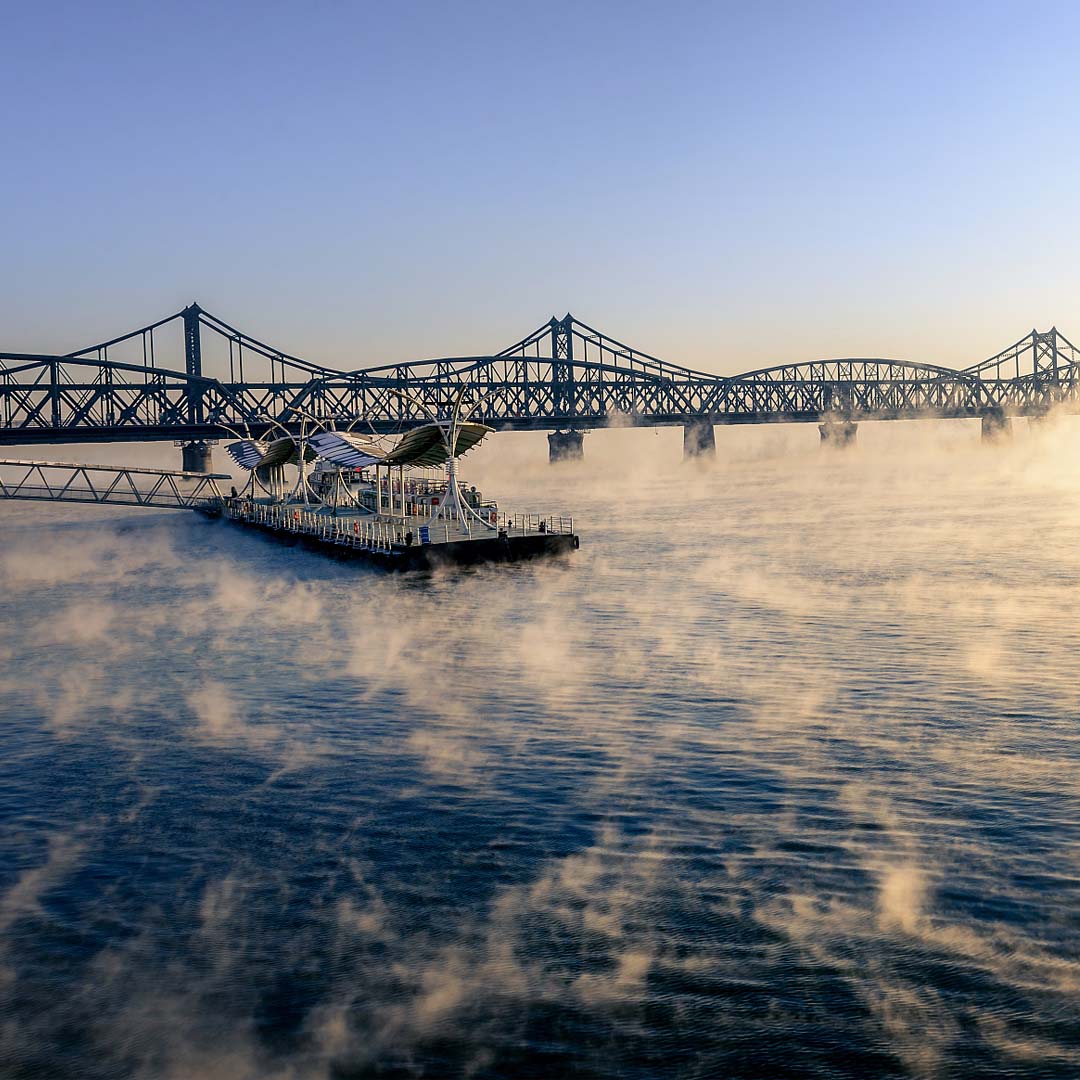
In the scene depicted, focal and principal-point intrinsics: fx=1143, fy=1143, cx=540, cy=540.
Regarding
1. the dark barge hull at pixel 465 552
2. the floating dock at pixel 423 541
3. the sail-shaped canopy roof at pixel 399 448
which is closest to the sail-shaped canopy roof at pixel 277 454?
the sail-shaped canopy roof at pixel 399 448

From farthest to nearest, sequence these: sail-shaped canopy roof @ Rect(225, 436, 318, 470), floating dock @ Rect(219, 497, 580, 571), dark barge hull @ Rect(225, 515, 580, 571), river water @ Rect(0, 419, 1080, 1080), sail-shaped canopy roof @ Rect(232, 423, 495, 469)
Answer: sail-shaped canopy roof @ Rect(225, 436, 318, 470)
sail-shaped canopy roof @ Rect(232, 423, 495, 469)
floating dock @ Rect(219, 497, 580, 571)
dark barge hull @ Rect(225, 515, 580, 571)
river water @ Rect(0, 419, 1080, 1080)

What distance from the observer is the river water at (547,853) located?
53.1 feet

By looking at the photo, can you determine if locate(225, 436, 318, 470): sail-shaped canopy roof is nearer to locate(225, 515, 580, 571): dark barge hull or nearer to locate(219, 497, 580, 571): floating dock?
locate(219, 497, 580, 571): floating dock

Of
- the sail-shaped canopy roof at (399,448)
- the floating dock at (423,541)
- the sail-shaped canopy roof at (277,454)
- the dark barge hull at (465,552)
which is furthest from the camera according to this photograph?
the sail-shaped canopy roof at (277,454)

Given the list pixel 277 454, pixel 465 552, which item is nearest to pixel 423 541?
pixel 465 552

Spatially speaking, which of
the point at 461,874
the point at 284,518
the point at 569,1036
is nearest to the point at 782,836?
the point at 461,874

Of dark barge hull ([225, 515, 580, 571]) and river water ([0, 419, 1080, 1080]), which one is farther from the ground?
dark barge hull ([225, 515, 580, 571])

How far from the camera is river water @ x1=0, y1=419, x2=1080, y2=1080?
637 inches

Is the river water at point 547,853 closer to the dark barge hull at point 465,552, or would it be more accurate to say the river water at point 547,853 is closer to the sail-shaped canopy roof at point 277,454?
the dark barge hull at point 465,552

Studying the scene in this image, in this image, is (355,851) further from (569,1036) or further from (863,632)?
(863,632)

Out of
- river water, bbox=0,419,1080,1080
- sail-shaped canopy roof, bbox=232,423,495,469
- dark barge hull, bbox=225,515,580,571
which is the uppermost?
sail-shaped canopy roof, bbox=232,423,495,469

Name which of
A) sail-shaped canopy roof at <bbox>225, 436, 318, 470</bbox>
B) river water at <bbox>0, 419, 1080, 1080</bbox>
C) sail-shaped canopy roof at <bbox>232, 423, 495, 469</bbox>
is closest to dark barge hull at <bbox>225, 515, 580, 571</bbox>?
sail-shaped canopy roof at <bbox>232, 423, 495, 469</bbox>

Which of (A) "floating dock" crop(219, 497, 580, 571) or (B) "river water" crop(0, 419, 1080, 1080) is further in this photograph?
(A) "floating dock" crop(219, 497, 580, 571)

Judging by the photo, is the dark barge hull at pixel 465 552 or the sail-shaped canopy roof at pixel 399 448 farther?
the sail-shaped canopy roof at pixel 399 448
